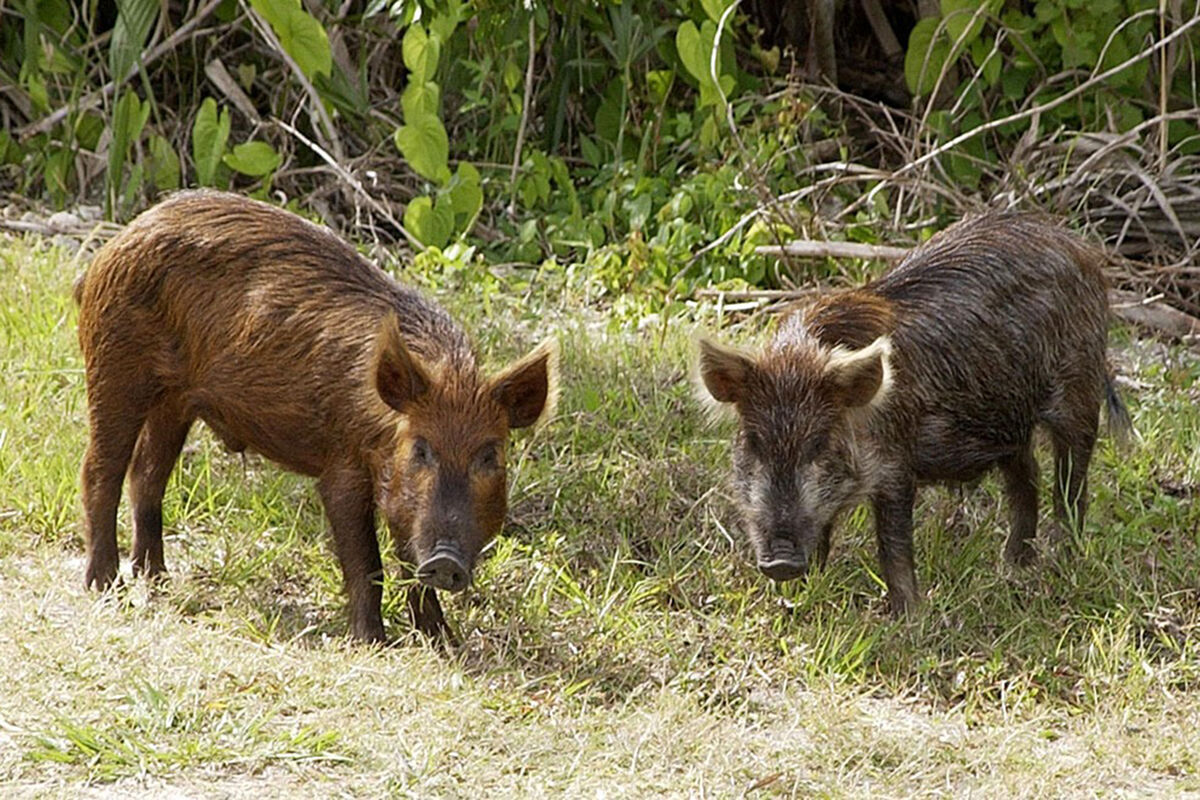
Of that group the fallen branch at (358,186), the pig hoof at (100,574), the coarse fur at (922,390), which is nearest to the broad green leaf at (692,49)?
the fallen branch at (358,186)

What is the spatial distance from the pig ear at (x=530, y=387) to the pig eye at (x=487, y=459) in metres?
0.13

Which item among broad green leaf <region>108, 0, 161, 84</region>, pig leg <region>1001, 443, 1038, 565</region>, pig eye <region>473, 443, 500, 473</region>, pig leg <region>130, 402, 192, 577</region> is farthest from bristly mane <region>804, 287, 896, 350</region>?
broad green leaf <region>108, 0, 161, 84</region>

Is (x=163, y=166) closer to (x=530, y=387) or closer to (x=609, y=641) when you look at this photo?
(x=530, y=387)

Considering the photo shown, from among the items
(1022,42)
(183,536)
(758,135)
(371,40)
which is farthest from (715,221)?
(183,536)

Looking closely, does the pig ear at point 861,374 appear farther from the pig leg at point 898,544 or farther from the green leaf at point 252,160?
the green leaf at point 252,160

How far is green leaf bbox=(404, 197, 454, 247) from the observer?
8.41m

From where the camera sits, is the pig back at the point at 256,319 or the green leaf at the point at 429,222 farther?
the green leaf at the point at 429,222

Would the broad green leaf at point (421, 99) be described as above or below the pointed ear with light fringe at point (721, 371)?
above

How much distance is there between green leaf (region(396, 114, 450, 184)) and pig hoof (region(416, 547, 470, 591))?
11.0 ft

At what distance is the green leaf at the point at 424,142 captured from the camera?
8.07m

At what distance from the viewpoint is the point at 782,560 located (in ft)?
17.4

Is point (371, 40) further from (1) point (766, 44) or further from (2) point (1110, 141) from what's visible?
(2) point (1110, 141)

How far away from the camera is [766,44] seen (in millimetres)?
9836

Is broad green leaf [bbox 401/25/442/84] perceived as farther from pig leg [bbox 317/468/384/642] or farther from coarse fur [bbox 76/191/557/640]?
pig leg [bbox 317/468/384/642]
